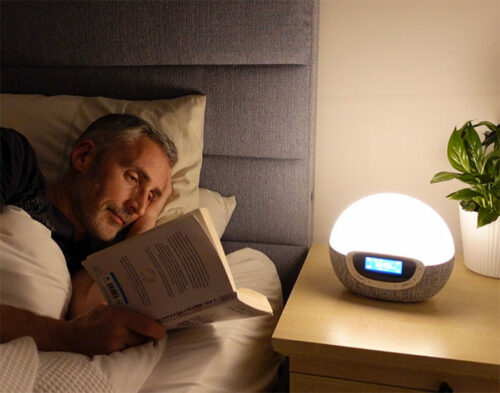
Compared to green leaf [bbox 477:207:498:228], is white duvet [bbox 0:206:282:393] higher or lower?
lower

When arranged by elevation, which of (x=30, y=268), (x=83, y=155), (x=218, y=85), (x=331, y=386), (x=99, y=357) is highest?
(x=218, y=85)

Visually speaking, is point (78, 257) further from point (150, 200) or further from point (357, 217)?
point (357, 217)

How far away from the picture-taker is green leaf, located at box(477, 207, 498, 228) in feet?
3.58

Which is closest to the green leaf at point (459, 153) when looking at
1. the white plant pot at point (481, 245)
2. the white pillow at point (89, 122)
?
the white plant pot at point (481, 245)

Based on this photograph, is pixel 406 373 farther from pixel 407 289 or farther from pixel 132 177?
pixel 132 177

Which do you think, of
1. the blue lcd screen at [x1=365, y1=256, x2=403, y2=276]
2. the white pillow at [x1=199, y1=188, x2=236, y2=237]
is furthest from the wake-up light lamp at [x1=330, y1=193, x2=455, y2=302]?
the white pillow at [x1=199, y1=188, x2=236, y2=237]

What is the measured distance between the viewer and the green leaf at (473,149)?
1.12 meters


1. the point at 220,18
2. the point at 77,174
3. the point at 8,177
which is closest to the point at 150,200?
the point at 77,174

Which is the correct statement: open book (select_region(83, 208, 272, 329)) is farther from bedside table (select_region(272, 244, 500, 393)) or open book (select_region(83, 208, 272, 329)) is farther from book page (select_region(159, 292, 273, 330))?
bedside table (select_region(272, 244, 500, 393))

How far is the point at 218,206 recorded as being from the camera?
131 centimetres

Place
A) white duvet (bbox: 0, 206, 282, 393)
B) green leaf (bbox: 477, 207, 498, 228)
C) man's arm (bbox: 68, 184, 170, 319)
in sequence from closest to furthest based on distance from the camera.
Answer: white duvet (bbox: 0, 206, 282, 393) < man's arm (bbox: 68, 184, 170, 319) < green leaf (bbox: 477, 207, 498, 228)

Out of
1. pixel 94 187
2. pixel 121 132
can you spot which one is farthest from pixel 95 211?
pixel 121 132

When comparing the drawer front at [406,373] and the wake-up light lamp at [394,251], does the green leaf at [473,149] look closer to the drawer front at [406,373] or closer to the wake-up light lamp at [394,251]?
the wake-up light lamp at [394,251]

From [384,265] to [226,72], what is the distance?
63cm
